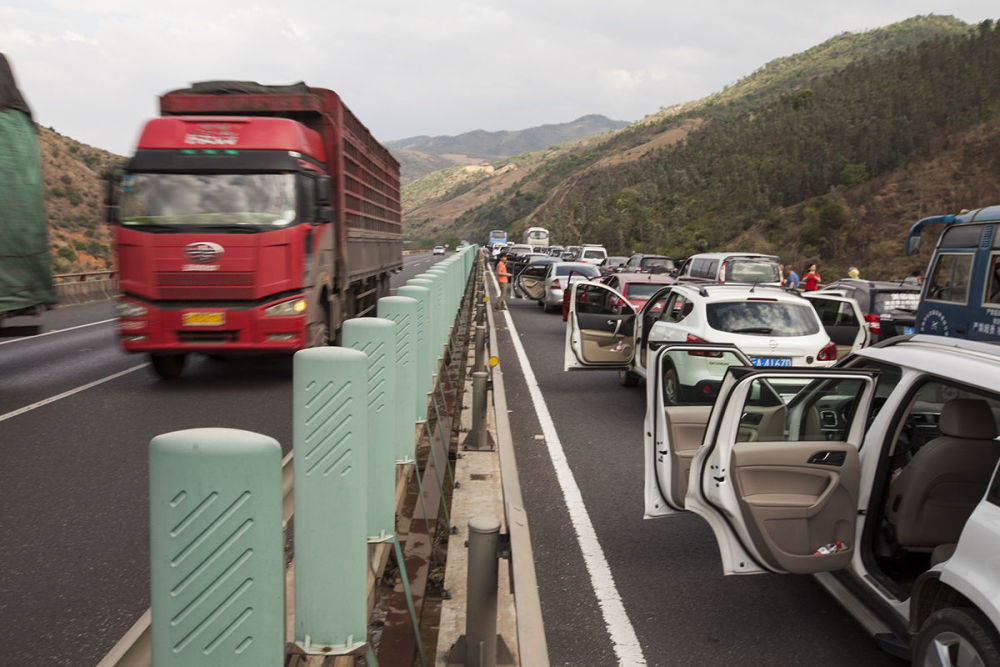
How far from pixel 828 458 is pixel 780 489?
0.91 feet

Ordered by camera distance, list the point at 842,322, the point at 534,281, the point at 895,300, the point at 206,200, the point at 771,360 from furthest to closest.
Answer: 1. the point at 534,281
2. the point at 895,300
3. the point at 842,322
4. the point at 206,200
5. the point at 771,360

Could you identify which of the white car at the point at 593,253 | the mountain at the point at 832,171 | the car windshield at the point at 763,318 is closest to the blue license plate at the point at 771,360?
the car windshield at the point at 763,318

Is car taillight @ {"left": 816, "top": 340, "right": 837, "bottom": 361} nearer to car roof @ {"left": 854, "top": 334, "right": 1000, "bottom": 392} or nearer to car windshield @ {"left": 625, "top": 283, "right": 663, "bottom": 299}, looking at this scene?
car roof @ {"left": 854, "top": 334, "right": 1000, "bottom": 392}

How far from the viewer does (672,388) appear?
20.0 feet

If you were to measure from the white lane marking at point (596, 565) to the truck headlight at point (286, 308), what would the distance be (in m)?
3.38

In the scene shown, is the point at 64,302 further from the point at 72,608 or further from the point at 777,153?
the point at 777,153

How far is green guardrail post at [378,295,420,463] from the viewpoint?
19.3 feet

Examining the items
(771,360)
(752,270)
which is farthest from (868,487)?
(752,270)

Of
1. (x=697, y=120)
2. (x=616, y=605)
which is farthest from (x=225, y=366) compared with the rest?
(x=697, y=120)

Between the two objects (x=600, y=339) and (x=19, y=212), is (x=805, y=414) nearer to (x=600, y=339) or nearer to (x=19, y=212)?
(x=600, y=339)

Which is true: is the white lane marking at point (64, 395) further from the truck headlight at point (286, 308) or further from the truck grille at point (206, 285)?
the truck headlight at point (286, 308)

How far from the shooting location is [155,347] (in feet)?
34.3

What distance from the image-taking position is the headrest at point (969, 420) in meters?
3.86

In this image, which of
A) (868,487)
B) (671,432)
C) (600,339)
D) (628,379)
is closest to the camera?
(868,487)
